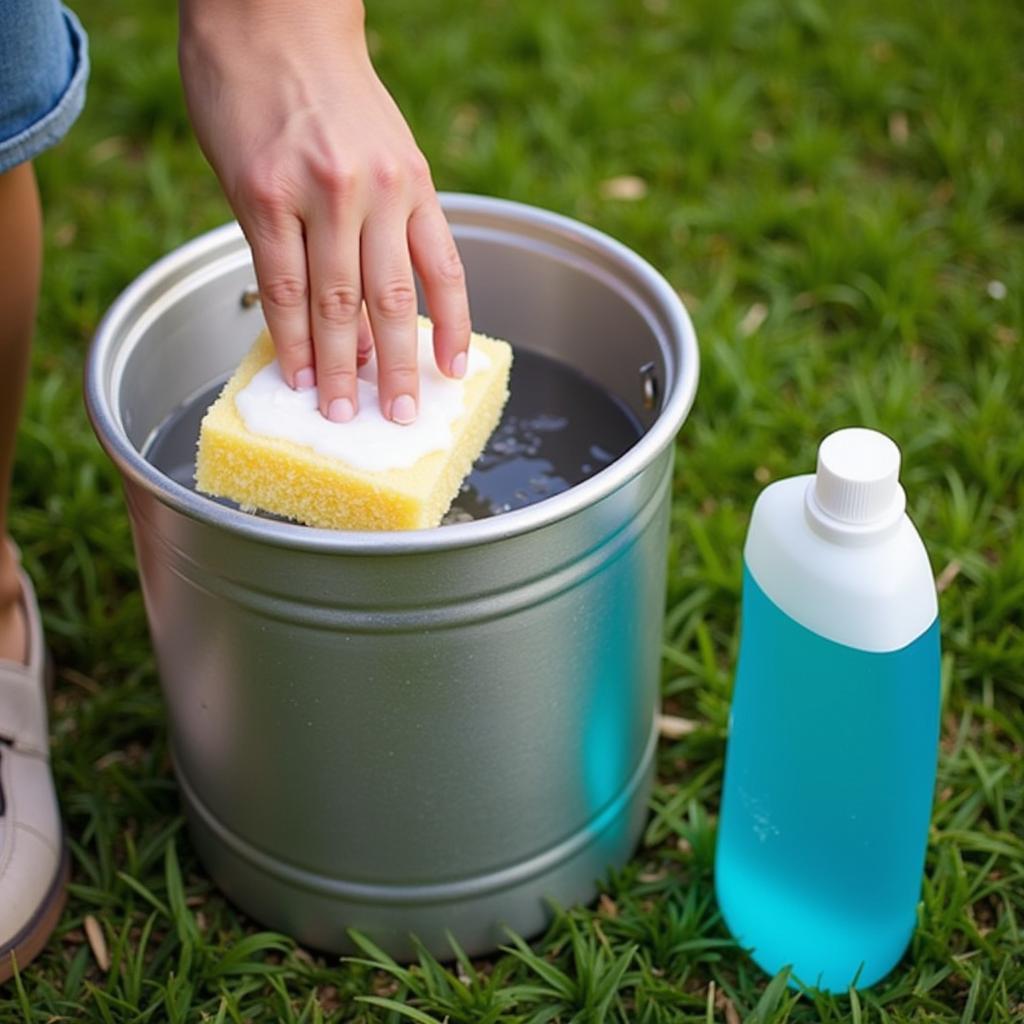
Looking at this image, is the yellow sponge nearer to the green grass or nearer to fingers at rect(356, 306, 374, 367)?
fingers at rect(356, 306, 374, 367)

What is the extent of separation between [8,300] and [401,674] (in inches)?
26.1

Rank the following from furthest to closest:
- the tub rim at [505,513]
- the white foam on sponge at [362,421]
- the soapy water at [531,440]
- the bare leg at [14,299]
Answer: the bare leg at [14,299] → the soapy water at [531,440] → the white foam on sponge at [362,421] → the tub rim at [505,513]

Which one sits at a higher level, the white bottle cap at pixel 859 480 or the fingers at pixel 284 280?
the fingers at pixel 284 280

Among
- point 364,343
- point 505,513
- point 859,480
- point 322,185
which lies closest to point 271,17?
point 322,185

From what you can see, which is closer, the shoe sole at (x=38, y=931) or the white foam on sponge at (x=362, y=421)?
the white foam on sponge at (x=362, y=421)

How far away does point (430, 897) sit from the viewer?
1.52 metres

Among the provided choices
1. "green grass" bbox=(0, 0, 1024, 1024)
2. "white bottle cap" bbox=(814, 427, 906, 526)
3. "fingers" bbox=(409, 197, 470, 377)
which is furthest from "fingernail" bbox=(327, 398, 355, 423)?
"green grass" bbox=(0, 0, 1024, 1024)

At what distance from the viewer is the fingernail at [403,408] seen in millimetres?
1329

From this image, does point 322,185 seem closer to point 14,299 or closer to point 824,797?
point 14,299

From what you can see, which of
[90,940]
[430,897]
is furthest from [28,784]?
[430,897]

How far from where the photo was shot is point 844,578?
4.19ft

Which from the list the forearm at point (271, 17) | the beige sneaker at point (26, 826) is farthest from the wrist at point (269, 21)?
Answer: the beige sneaker at point (26, 826)

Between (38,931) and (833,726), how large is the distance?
88cm

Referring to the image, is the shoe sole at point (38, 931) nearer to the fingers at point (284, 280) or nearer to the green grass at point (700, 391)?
the green grass at point (700, 391)
